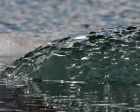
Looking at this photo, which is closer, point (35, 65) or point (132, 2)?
point (35, 65)

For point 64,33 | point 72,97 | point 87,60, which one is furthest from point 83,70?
point 64,33

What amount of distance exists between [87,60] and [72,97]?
1026 millimetres

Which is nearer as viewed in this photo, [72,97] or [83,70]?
[72,97]

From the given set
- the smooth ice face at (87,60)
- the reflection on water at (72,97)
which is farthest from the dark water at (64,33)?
the smooth ice face at (87,60)

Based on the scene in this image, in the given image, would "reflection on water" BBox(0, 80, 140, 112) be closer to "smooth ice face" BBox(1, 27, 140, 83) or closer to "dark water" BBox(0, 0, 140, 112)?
"dark water" BBox(0, 0, 140, 112)

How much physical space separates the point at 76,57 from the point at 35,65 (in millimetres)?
427

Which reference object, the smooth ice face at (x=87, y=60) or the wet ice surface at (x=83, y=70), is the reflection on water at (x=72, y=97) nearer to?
the wet ice surface at (x=83, y=70)

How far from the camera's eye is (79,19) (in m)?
15.0

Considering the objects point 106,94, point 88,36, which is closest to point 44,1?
point 88,36

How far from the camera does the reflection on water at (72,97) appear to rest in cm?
455

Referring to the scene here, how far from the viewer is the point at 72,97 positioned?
500 cm

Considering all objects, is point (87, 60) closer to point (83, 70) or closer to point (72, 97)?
point (83, 70)

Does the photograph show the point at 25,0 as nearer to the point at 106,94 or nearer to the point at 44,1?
the point at 44,1

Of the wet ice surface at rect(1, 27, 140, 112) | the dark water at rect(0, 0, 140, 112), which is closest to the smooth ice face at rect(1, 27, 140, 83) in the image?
the wet ice surface at rect(1, 27, 140, 112)
